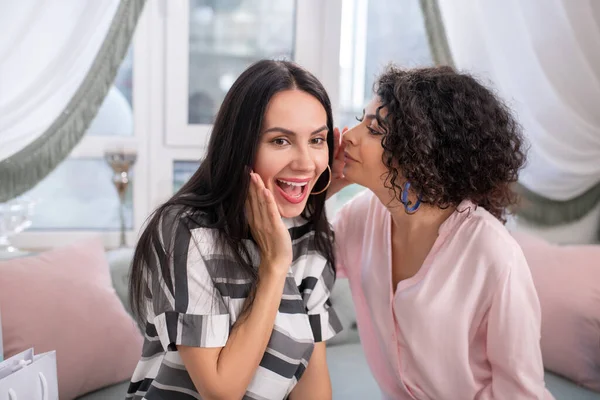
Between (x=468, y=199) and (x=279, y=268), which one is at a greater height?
(x=468, y=199)

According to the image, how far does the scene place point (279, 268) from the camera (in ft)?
4.32

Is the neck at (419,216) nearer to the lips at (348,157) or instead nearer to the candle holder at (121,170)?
the lips at (348,157)

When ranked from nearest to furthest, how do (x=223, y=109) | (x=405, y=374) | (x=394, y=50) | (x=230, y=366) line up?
(x=230, y=366)
(x=223, y=109)
(x=405, y=374)
(x=394, y=50)

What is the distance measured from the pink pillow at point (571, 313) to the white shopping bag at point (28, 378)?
1459 millimetres

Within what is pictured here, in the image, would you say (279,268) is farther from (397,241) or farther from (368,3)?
(368,3)

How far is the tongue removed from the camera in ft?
4.49

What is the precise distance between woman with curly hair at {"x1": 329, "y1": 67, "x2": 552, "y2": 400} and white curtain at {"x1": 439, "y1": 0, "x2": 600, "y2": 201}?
1052 millimetres

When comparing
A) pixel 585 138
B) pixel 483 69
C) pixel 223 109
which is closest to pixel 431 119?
pixel 223 109

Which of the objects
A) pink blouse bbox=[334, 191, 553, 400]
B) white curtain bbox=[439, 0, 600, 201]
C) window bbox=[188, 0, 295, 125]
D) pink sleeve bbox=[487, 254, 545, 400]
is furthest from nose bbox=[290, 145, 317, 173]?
white curtain bbox=[439, 0, 600, 201]

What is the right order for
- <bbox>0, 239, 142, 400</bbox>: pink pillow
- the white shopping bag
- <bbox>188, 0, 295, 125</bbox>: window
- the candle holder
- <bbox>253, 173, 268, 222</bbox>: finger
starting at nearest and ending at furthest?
the white shopping bag
<bbox>253, 173, 268, 222</bbox>: finger
<bbox>0, 239, 142, 400</bbox>: pink pillow
the candle holder
<bbox>188, 0, 295, 125</bbox>: window

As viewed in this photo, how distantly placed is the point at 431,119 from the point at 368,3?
136 cm

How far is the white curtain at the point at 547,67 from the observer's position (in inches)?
99.3

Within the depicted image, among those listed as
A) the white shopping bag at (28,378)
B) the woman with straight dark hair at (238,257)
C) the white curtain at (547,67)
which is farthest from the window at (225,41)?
the white shopping bag at (28,378)

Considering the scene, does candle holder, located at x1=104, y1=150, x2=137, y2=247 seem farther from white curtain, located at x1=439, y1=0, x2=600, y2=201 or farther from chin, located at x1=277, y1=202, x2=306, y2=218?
white curtain, located at x1=439, y1=0, x2=600, y2=201
